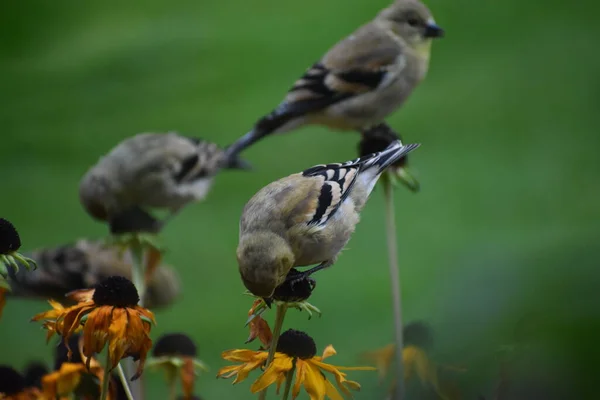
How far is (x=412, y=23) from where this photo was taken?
2.27m

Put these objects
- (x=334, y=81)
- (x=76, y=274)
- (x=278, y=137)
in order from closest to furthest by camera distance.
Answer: (x=76, y=274) < (x=334, y=81) < (x=278, y=137)

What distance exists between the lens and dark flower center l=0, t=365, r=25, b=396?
1.01 m

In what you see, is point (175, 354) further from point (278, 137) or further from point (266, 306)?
point (278, 137)

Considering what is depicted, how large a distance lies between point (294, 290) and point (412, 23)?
142 cm

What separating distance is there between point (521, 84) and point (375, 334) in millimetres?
2318

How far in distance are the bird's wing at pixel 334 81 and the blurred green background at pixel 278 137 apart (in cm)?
88

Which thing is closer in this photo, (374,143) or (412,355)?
(412,355)

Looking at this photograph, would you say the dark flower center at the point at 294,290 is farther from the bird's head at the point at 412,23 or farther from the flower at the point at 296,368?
the bird's head at the point at 412,23

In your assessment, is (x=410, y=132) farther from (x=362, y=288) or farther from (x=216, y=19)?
(x=216, y=19)

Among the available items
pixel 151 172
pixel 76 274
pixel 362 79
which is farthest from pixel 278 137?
pixel 76 274

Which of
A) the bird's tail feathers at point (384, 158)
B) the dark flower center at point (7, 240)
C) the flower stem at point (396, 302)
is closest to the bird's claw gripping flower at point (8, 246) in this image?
the dark flower center at point (7, 240)

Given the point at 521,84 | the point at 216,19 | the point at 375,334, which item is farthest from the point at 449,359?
the point at 216,19

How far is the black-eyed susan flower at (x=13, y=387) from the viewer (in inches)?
39.3

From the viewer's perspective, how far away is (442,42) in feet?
16.4
